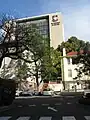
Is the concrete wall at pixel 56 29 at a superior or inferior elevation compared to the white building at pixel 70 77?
superior

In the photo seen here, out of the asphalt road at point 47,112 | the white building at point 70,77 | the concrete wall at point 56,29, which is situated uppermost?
the concrete wall at point 56,29

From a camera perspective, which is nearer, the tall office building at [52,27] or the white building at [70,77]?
the white building at [70,77]

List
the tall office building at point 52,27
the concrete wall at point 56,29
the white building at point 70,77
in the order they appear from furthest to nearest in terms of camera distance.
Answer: the tall office building at point 52,27
the concrete wall at point 56,29
the white building at point 70,77

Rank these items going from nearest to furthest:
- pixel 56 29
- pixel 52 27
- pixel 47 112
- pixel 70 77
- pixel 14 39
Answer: pixel 47 112
pixel 14 39
pixel 70 77
pixel 56 29
pixel 52 27

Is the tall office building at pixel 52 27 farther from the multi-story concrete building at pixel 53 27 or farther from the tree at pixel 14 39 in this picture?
the tree at pixel 14 39

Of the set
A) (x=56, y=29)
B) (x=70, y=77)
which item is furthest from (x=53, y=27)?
(x=70, y=77)

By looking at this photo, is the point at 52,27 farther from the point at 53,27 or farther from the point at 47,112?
the point at 47,112

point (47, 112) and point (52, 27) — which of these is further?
point (52, 27)

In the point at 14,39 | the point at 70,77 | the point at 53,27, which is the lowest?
the point at 70,77

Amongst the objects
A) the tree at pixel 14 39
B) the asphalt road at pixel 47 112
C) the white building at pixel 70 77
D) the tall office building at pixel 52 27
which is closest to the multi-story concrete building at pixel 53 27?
the tall office building at pixel 52 27

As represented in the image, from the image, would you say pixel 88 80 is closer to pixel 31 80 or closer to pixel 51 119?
pixel 31 80

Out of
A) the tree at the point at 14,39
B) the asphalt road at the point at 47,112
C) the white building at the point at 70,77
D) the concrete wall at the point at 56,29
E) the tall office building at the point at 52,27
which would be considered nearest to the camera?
the asphalt road at the point at 47,112

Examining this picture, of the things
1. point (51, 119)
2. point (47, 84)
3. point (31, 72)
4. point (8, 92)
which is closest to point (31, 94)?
point (31, 72)

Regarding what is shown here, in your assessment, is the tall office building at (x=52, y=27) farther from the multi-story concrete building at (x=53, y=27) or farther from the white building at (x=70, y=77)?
the white building at (x=70, y=77)
